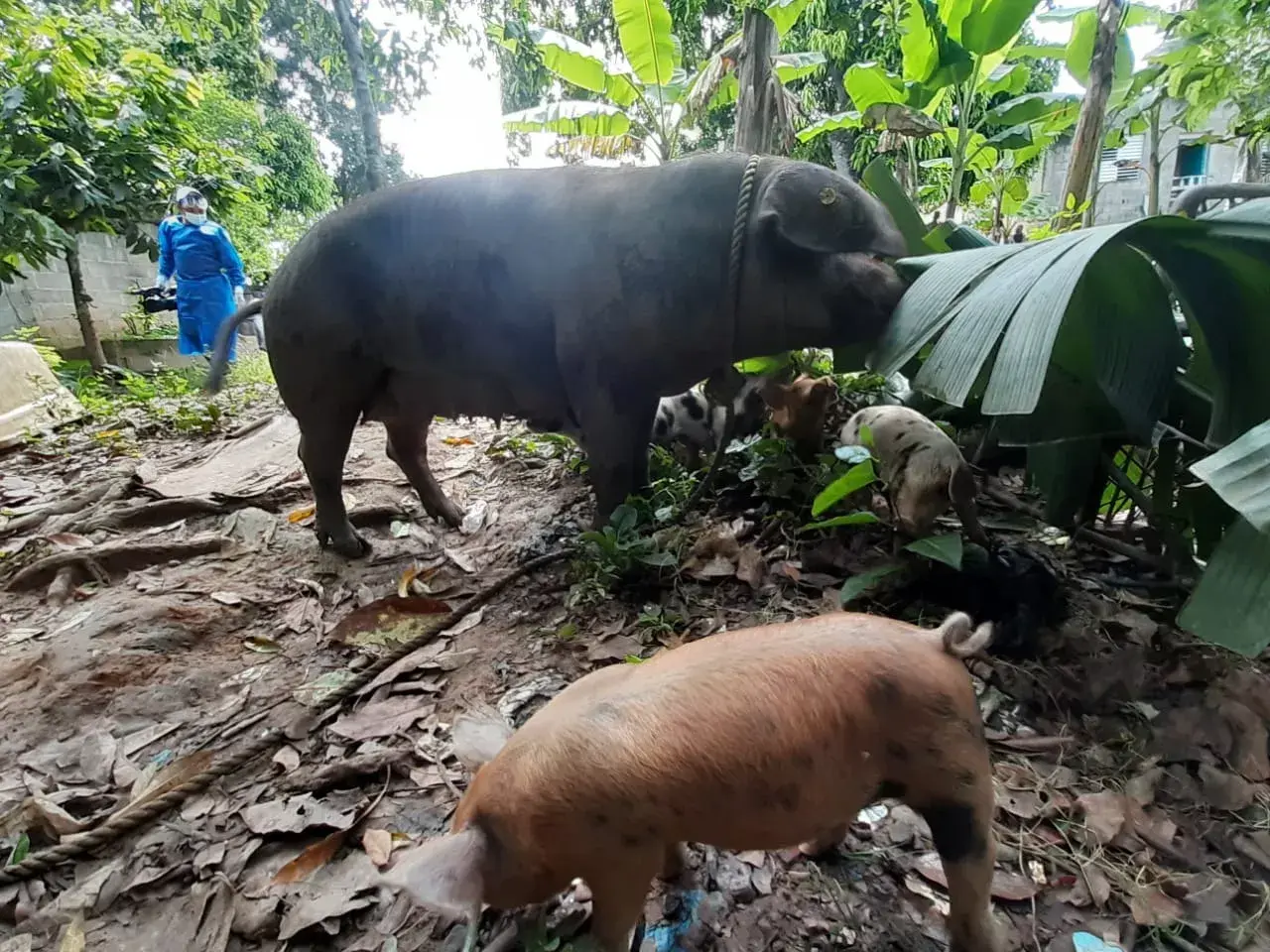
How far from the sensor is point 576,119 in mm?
6930

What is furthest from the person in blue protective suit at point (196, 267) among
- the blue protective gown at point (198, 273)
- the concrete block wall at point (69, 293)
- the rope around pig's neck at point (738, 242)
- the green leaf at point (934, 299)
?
the green leaf at point (934, 299)

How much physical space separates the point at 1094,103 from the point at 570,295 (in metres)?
4.54

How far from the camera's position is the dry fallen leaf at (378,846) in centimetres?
155

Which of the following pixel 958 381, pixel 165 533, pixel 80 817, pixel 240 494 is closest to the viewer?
pixel 958 381

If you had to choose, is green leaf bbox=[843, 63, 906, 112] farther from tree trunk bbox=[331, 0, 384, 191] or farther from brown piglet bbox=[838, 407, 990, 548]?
brown piglet bbox=[838, 407, 990, 548]

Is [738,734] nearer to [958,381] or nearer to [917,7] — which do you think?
[958,381]

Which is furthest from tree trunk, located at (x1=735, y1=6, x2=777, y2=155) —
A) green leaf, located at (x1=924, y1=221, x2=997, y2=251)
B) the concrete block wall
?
the concrete block wall

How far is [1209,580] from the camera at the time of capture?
4.20 feet

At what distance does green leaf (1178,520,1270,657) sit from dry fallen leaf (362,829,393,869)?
1.67 meters

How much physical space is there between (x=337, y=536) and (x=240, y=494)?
115cm

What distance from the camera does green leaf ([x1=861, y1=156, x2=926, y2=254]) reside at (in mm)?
2691

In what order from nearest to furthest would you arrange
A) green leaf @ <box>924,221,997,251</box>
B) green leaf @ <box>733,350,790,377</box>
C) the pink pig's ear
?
the pink pig's ear, green leaf @ <box>924,221,997,251</box>, green leaf @ <box>733,350,790,377</box>

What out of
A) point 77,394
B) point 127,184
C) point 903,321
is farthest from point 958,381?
point 127,184

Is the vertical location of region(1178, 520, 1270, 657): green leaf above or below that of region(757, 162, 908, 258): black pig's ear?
below
